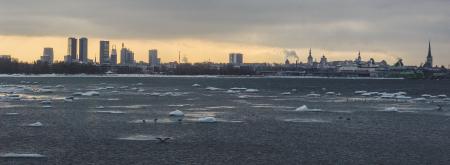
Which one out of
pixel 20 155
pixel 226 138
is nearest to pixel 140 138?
pixel 226 138

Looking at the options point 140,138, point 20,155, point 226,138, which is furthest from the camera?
point 226,138

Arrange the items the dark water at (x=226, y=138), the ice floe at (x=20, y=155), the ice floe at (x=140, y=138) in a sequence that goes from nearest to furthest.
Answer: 1. the ice floe at (x=20, y=155)
2. the dark water at (x=226, y=138)
3. the ice floe at (x=140, y=138)

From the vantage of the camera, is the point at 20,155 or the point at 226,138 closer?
the point at 20,155

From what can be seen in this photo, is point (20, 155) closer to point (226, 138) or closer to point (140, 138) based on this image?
point (140, 138)

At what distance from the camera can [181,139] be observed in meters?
27.9

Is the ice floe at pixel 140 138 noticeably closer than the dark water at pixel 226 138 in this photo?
No

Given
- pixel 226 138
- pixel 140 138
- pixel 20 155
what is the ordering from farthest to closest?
1. pixel 226 138
2. pixel 140 138
3. pixel 20 155

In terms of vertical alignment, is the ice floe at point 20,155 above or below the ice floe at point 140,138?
below

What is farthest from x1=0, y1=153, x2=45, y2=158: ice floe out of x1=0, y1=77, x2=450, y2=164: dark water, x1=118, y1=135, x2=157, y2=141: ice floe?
x1=118, y1=135, x2=157, y2=141: ice floe

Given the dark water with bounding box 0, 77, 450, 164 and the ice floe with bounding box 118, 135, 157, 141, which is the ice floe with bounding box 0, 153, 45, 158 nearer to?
the dark water with bounding box 0, 77, 450, 164

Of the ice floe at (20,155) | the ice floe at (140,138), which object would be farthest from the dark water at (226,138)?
the ice floe at (20,155)

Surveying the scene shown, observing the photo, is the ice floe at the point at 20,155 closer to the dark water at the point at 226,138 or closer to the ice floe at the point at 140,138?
the dark water at the point at 226,138

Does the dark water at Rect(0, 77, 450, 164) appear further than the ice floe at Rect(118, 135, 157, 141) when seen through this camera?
No

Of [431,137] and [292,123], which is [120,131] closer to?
[292,123]
